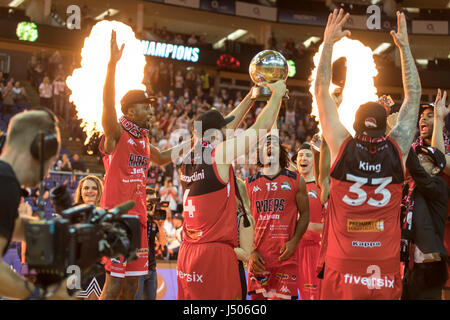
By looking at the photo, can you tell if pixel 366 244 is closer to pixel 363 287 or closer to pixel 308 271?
pixel 363 287

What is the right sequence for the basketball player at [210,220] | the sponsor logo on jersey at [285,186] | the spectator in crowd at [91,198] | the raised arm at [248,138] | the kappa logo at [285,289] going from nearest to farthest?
1. the raised arm at [248,138]
2. the basketball player at [210,220]
3. the kappa logo at [285,289]
4. the sponsor logo on jersey at [285,186]
5. the spectator in crowd at [91,198]

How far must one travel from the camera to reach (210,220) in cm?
476

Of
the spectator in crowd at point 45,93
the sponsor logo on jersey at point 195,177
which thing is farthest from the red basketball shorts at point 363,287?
the spectator in crowd at point 45,93

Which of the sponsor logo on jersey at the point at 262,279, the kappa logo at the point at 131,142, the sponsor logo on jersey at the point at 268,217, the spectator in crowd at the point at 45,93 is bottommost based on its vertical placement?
the sponsor logo on jersey at the point at 262,279

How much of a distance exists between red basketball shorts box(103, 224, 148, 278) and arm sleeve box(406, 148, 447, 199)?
2639mm

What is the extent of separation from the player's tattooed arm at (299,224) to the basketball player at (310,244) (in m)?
0.37

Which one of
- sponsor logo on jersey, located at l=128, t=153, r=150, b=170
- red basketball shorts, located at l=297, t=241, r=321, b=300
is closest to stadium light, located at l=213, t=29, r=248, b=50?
red basketball shorts, located at l=297, t=241, r=321, b=300

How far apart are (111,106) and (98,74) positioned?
5.78 ft

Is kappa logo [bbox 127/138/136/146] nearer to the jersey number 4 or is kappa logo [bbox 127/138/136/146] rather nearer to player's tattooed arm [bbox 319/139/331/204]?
player's tattooed arm [bbox 319/139/331/204]

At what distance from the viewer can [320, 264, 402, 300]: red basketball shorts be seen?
4.03 m

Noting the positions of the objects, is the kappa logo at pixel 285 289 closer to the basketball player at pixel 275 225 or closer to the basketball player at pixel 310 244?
the basketball player at pixel 275 225

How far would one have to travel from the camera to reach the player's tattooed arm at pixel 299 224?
605cm

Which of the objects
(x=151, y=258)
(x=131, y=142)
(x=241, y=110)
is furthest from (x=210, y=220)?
(x=151, y=258)
